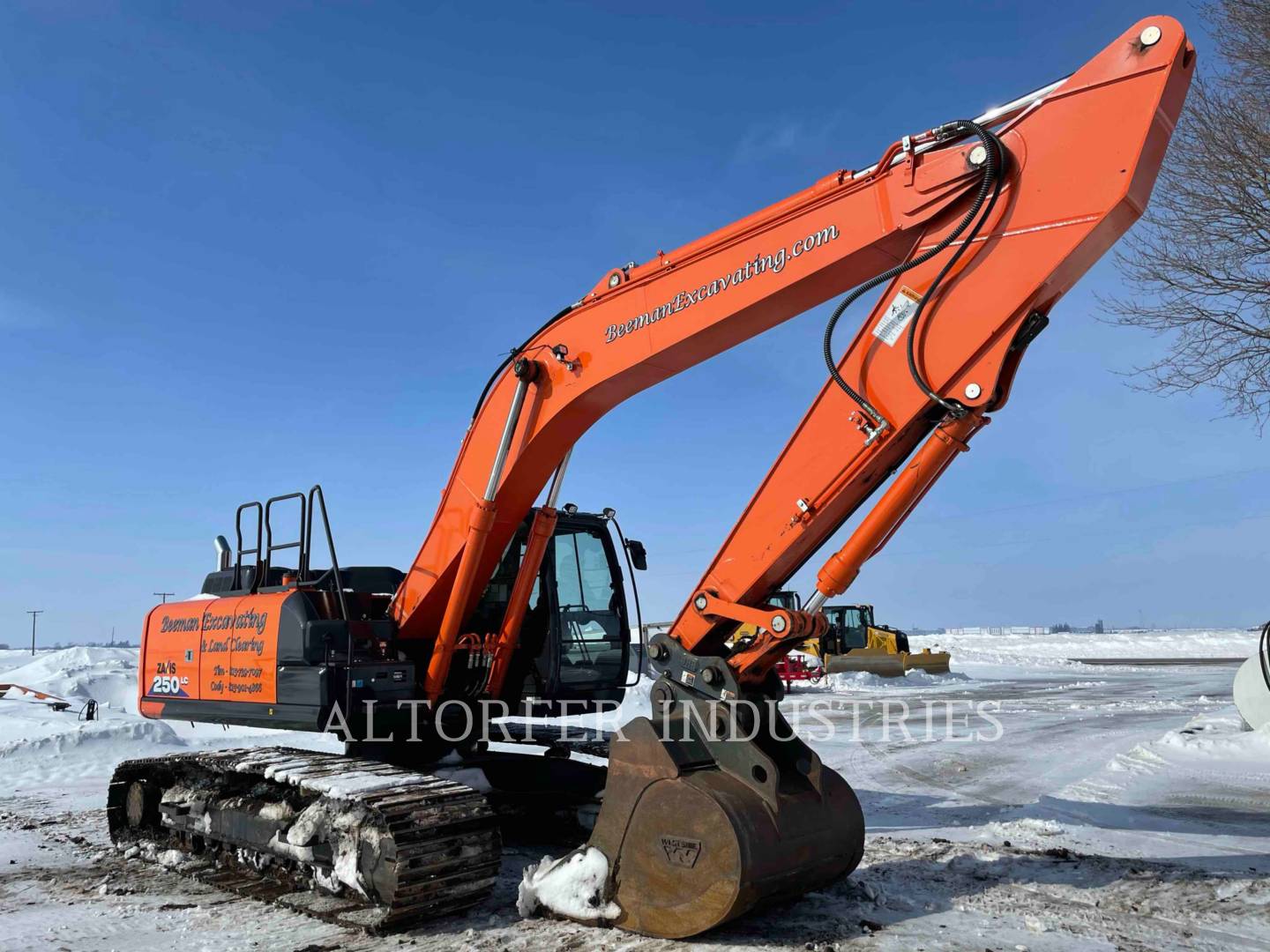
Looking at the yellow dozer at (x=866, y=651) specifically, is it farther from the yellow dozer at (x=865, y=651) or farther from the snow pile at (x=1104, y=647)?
the snow pile at (x=1104, y=647)

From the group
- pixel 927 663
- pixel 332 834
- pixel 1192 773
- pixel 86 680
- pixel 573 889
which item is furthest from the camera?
pixel 927 663

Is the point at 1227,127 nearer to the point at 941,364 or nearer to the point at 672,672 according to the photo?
the point at 941,364

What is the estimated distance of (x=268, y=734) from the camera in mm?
13898

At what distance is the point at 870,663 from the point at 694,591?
78.0 feet

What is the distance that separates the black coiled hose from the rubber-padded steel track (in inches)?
127

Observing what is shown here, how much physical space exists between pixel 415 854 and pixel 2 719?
41.8 ft

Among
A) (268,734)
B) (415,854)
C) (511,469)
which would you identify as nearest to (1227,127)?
(511,469)

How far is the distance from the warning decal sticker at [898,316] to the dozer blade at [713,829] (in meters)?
2.17

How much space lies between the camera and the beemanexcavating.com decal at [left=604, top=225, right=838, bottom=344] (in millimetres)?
4816

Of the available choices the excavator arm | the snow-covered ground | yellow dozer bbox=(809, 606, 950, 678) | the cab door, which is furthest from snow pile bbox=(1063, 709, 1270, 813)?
yellow dozer bbox=(809, 606, 950, 678)

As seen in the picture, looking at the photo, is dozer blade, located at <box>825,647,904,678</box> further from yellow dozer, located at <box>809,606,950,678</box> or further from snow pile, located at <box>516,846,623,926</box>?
Answer: snow pile, located at <box>516,846,623,926</box>

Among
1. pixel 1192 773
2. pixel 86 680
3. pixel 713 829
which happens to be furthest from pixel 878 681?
pixel 713 829

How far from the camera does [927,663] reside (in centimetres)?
2922

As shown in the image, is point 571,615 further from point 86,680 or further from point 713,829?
point 86,680
